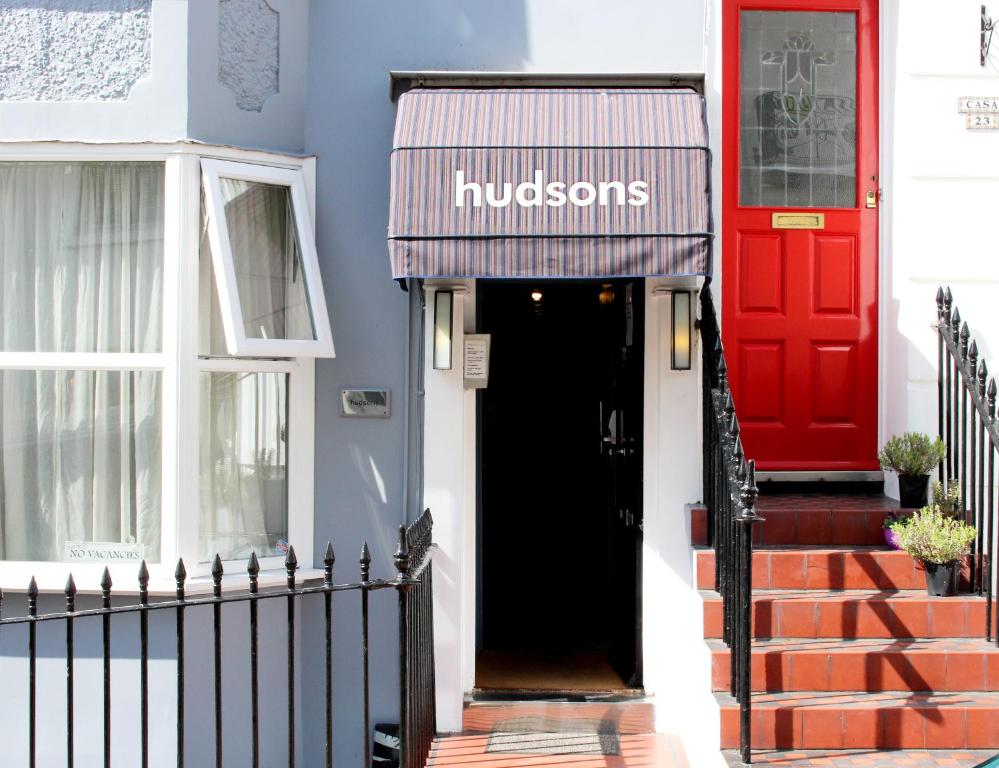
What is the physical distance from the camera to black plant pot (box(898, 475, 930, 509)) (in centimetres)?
507

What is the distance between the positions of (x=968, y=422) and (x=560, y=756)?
2.88 metres

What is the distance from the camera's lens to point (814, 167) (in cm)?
575

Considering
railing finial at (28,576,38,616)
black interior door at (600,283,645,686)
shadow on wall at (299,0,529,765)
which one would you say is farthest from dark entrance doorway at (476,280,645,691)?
railing finial at (28,576,38,616)

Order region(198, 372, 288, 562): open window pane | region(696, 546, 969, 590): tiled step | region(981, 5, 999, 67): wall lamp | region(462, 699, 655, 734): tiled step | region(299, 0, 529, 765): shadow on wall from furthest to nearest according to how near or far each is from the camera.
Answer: region(981, 5, 999, 67): wall lamp
region(299, 0, 529, 765): shadow on wall
region(462, 699, 655, 734): tiled step
region(198, 372, 288, 562): open window pane
region(696, 546, 969, 590): tiled step

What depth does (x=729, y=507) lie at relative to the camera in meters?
4.46

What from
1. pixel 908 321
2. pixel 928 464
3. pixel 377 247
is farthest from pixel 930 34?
pixel 377 247

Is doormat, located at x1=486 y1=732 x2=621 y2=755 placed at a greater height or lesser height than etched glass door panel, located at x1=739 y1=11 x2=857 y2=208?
lesser

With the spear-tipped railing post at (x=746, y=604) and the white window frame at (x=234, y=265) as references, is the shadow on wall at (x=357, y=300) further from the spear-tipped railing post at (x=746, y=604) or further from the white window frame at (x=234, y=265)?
the spear-tipped railing post at (x=746, y=604)

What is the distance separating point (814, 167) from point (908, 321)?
43.7 inches

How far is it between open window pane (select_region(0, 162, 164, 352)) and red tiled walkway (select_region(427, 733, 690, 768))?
8.48ft

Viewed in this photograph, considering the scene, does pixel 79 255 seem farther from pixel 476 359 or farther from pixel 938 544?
pixel 938 544

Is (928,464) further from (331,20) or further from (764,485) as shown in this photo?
(331,20)

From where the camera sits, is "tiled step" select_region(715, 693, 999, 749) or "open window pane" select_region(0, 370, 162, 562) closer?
"tiled step" select_region(715, 693, 999, 749)

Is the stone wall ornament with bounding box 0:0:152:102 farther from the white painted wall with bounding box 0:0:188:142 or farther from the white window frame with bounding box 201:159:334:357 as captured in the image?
the white window frame with bounding box 201:159:334:357
